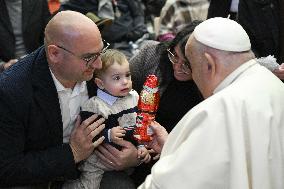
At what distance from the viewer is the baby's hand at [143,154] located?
268 cm

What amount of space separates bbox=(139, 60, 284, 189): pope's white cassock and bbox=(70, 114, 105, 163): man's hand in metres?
0.68

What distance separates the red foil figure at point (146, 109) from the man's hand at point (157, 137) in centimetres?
4

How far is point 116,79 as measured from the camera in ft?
8.46

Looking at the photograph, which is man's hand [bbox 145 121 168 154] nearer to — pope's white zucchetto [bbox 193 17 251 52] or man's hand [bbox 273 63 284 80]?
pope's white zucchetto [bbox 193 17 251 52]

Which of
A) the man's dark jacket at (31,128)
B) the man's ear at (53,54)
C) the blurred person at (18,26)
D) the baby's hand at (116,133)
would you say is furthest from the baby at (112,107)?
the blurred person at (18,26)

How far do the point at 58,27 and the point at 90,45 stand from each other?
18 centimetres

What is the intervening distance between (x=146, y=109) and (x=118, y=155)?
0.29 meters

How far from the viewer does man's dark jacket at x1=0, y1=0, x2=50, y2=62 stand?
149 inches

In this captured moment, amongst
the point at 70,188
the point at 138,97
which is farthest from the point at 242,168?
the point at 70,188

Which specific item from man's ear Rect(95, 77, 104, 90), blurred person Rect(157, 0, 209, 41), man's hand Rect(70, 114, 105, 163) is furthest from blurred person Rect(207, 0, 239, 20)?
man's hand Rect(70, 114, 105, 163)

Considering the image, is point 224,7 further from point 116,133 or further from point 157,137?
point 116,133

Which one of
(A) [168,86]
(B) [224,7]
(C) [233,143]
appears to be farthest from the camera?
(B) [224,7]

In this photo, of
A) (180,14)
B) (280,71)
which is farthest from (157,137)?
(180,14)

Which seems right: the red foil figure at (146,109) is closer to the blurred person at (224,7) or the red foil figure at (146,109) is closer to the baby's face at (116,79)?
the baby's face at (116,79)
